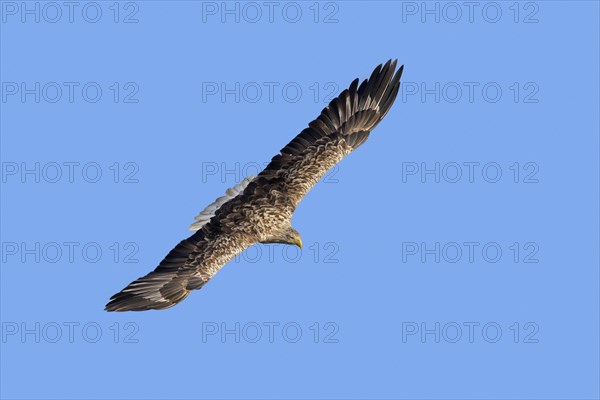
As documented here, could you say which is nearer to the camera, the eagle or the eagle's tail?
the eagle's tail

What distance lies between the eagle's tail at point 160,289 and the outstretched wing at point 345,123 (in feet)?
8.66

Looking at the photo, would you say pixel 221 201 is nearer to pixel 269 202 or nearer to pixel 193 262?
pixel 269 202

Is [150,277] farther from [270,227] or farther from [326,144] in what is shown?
[326,144]

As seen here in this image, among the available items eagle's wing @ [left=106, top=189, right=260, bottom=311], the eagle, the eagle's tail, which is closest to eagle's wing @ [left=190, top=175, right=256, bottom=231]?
the eagle

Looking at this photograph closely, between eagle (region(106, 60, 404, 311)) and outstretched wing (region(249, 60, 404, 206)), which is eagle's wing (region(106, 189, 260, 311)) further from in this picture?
outstretched wing (region(249, 60, 404, 206))

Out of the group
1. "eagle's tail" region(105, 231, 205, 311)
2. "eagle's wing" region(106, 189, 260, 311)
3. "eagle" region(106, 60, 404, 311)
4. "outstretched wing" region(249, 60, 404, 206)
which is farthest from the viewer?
"outstretched wing" region(249, 60, 404, 206)

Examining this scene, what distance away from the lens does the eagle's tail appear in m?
14.8

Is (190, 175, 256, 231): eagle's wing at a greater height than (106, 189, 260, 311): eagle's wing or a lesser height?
greater

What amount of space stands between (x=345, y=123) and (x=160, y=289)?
14.4ft

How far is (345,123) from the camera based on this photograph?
17.6 m

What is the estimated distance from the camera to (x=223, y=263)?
608 inches

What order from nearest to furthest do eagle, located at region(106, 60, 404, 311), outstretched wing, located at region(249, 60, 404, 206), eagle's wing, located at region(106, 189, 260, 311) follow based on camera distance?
eagle's wing, located at region(106, 189, 260, 311)
eagle, located at region(106, 60, 404, 311)
outstretched wing, located at region(249, 60, 404, 206)

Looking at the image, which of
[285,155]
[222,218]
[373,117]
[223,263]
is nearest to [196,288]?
[223,263]

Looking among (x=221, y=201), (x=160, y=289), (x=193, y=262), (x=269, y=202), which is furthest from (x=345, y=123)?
(x=160, y=289)
